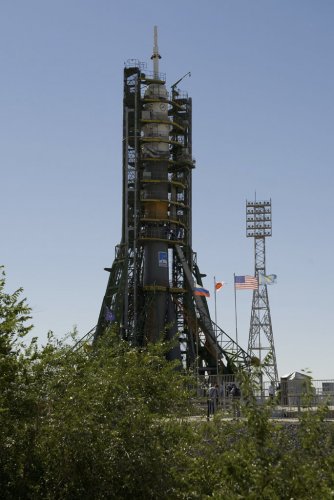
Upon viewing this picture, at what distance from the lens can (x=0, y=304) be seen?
25.5 meters

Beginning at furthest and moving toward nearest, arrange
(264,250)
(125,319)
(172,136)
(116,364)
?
(264,250), (172,136), (125,319), (116,364)

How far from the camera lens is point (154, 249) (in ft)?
227

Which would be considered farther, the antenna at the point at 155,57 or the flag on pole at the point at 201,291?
the antenna at the point at 155,57

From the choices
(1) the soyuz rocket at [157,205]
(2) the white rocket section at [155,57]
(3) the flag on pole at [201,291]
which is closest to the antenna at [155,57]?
(2) the white rocket section at [155,57]

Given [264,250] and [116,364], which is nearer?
[116,364]

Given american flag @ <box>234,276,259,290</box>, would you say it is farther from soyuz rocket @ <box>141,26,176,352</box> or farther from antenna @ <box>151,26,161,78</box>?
antenna @ <box>151,26,161,78</box>

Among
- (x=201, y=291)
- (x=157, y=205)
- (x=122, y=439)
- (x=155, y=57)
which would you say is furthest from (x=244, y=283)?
(x=122, y=439)

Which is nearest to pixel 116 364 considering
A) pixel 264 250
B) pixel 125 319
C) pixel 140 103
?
pixel 125 319

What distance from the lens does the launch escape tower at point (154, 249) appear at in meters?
67.9

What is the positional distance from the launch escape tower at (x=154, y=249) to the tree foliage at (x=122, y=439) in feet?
133

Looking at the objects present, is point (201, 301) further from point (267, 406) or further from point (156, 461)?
point (267, 406)

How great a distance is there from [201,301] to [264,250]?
16917mm

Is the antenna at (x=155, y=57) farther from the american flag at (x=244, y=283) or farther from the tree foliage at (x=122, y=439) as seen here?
the tree foliage at (x=122, y=439)

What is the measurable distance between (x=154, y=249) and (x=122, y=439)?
47.4 meters
